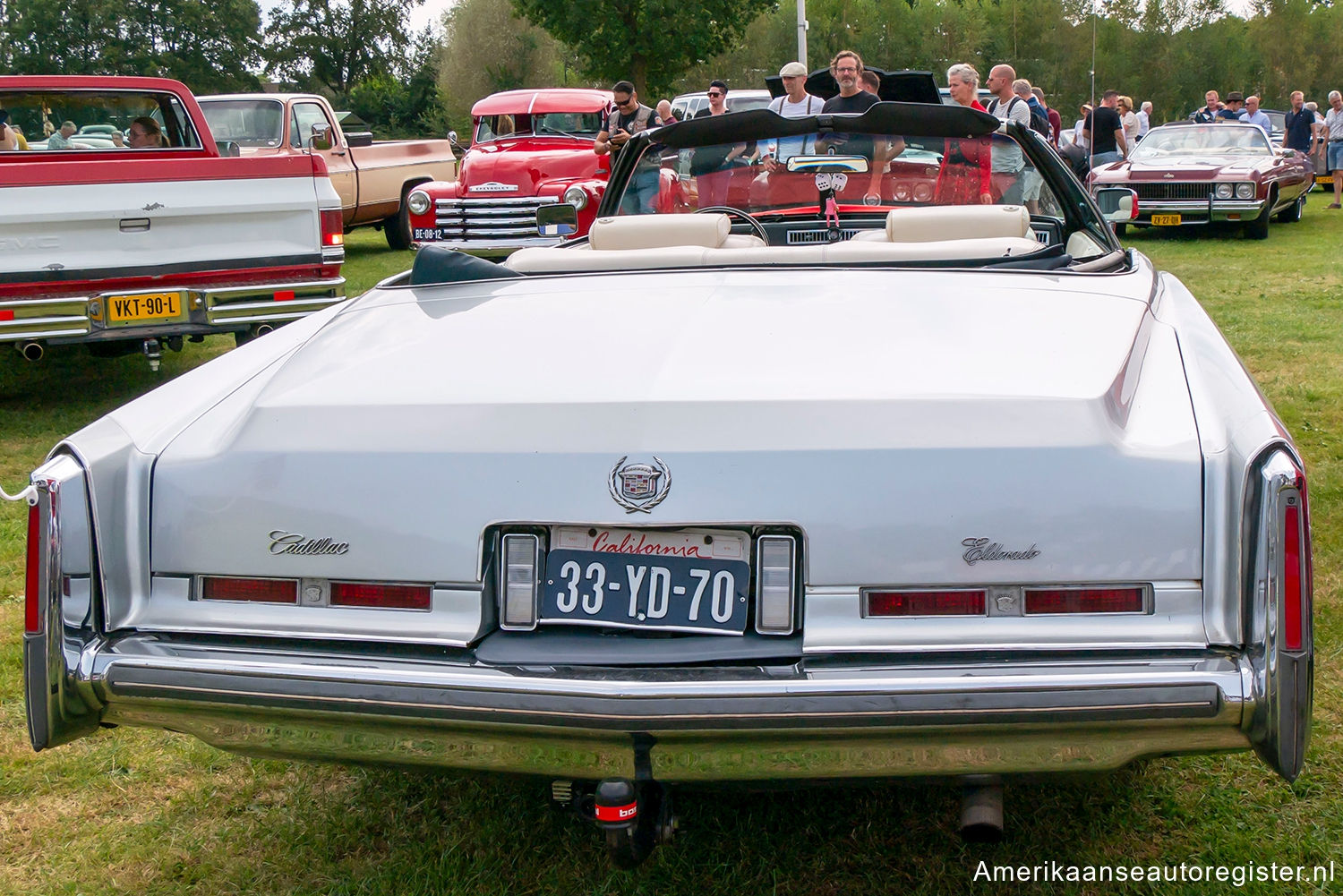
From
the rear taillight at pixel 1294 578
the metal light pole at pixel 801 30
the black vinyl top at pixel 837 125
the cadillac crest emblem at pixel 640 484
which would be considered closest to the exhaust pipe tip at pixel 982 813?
the rear taillight at pixel 1294 578

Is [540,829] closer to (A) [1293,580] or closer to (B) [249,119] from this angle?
(A) [1293,580]

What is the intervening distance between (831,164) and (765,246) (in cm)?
89

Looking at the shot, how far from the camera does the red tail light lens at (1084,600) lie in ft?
6.40

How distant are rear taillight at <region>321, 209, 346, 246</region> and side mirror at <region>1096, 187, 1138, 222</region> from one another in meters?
4.16

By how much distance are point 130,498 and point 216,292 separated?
4470 mm

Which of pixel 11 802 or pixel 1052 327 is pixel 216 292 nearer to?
pixel 11 802

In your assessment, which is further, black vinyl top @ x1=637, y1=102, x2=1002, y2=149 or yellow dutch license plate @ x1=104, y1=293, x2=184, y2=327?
yellow dutch license plate @ x1=104, y1=293, x2=184, y2=327

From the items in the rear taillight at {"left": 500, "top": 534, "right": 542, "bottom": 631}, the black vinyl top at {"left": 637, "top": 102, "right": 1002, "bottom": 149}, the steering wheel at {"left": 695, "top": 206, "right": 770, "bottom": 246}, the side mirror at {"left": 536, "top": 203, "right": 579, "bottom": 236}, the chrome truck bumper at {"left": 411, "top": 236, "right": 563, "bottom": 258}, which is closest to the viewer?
the rear taillight at {"left": 500, "top": 534, "right": 542, "bottom": 631}

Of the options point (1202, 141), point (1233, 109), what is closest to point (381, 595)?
point (1202, 141)

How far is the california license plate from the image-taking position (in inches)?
80.0

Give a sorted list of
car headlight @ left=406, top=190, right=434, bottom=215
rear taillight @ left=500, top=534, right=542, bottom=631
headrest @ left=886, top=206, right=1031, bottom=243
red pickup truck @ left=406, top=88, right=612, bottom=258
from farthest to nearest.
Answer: car headlight @ left=406, top=190, right=434, bottom=215, red pickup truck @ left=406, top=88, right=612, bottom=258, headrest @ left=886, top=206, right=1031, bottom=243, rear taillight @ left=500, top=534, right=542, bottom=631

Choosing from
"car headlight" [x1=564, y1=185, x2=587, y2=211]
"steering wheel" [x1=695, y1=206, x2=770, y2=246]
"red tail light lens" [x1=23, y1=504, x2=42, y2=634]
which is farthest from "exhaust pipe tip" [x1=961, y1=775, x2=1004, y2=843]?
"car headlight" [x1=564, y1=185, x2=587, y2=211]

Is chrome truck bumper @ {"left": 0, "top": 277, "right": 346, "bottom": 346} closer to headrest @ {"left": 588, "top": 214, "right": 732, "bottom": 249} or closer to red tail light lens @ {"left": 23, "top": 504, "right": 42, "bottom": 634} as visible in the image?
headrest @ {"left": 588, "top": 214, "right": 732, "bottom": 249}

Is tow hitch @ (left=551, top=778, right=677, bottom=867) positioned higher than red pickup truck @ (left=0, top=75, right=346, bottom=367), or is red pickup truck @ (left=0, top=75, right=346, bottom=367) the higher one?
red pickup truck @ (left=0, top=75, right=346, bottom=367)
